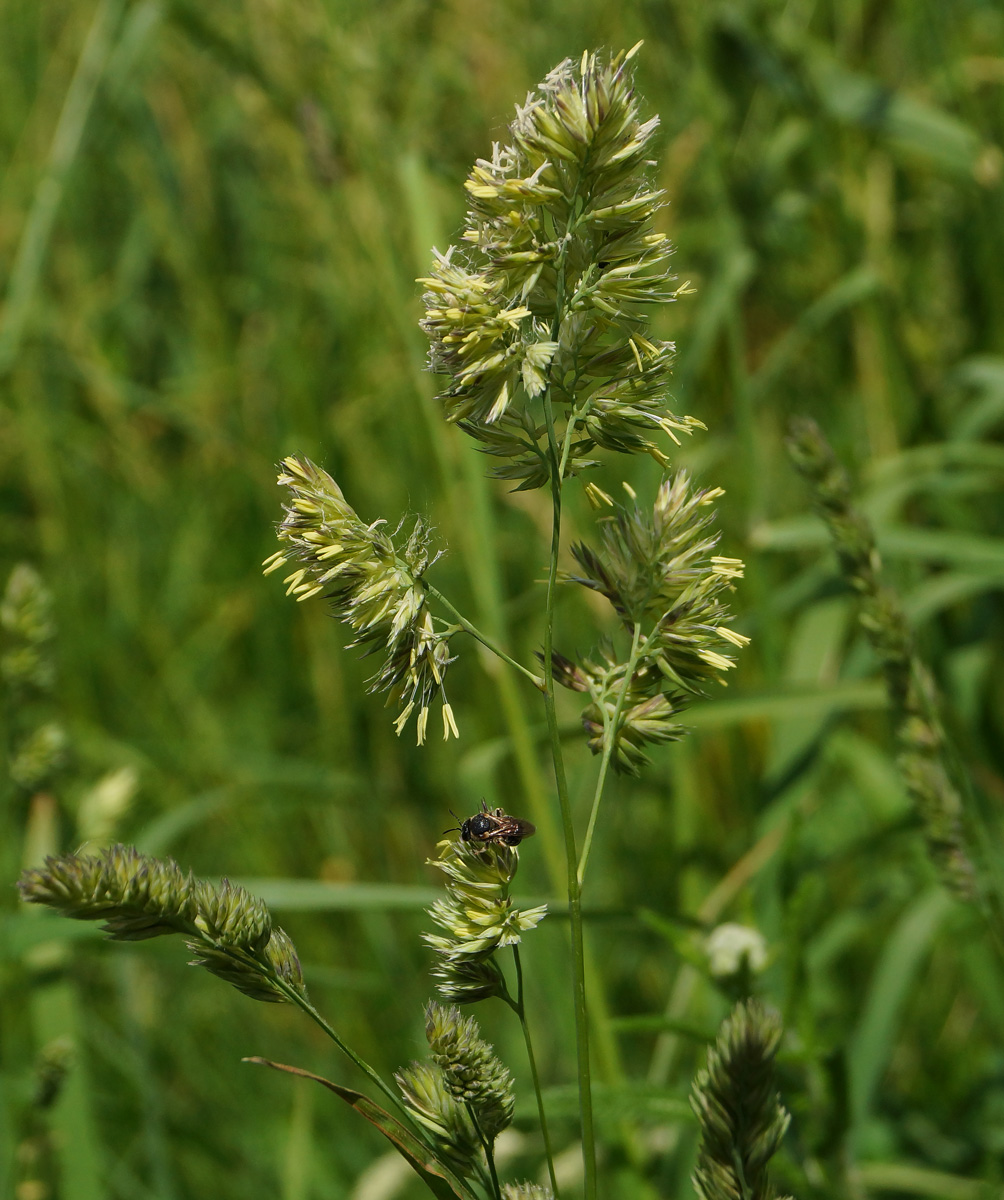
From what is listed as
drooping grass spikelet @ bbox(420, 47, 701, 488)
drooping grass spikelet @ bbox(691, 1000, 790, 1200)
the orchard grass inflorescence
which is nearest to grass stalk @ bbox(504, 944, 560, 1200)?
the orchard grass inflorescence

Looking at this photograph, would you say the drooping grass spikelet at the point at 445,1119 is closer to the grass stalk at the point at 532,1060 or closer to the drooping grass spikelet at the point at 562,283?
the grass stalk at the point at 532,1060

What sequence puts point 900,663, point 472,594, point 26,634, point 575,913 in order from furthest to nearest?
point 472,594
point 26,634
point 900,663
point 575,913

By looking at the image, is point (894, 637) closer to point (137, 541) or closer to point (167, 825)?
point (167, 825)

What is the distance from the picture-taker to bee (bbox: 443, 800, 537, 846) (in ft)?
2.73

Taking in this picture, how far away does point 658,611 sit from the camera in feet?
2.98

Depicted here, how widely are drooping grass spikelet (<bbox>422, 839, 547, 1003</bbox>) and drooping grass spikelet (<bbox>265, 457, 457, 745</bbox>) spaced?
102 millimetres

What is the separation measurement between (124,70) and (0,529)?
1.49 meters

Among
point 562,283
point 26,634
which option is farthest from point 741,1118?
point 26,634

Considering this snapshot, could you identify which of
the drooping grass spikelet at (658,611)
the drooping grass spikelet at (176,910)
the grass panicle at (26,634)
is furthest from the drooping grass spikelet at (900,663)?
the grass panicle at (26,634)

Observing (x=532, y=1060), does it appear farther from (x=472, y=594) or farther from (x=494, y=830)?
(x=472, y=594)

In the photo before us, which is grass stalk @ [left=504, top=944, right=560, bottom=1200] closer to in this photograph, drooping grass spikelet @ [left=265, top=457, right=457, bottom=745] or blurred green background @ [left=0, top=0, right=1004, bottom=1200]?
drooping grass spikelet @ [left=265, top=457, right=457, bottom=745]

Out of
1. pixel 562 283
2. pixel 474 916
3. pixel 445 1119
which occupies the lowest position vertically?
pixel 445 1119

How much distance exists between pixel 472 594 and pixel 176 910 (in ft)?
7.00

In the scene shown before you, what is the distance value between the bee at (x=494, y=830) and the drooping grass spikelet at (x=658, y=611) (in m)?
0.09
